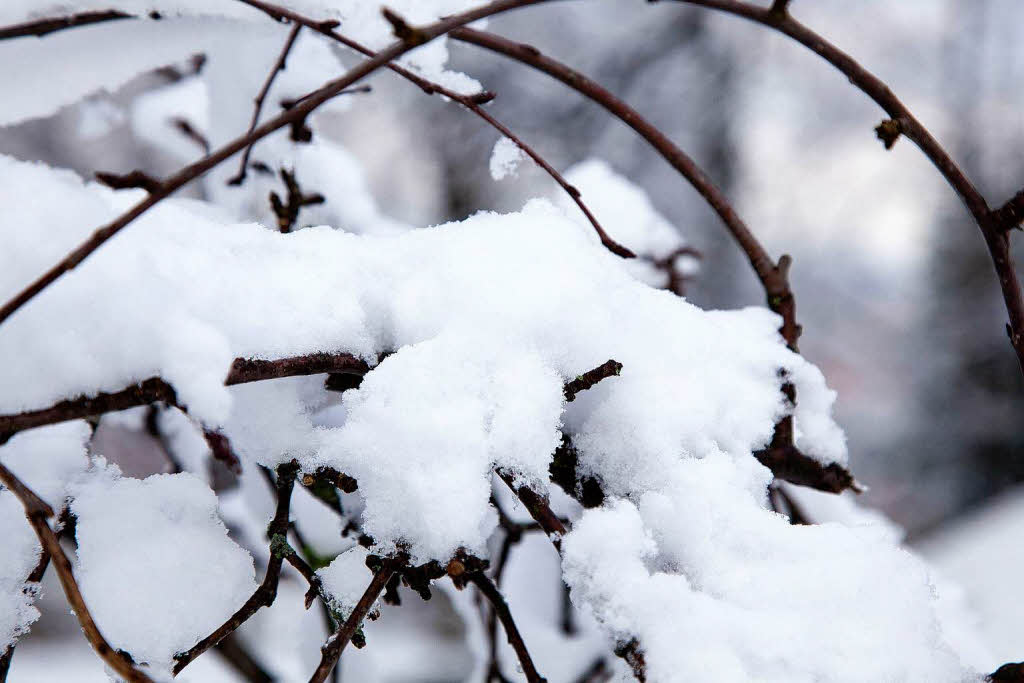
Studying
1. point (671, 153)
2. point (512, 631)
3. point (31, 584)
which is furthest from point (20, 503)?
point (671, 153)

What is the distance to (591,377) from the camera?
0.46m

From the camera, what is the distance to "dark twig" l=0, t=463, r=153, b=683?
0.35 metres

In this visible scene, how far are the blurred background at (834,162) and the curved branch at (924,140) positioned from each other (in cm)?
477

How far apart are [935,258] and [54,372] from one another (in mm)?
7959

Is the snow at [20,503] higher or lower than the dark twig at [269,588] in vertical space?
lower

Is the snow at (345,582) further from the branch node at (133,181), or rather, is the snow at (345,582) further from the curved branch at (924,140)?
the curved branch at (924,140)

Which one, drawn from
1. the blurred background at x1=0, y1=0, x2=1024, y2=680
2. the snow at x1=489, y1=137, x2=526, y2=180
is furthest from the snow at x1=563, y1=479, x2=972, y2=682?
the blurred background at x1=0, y1=0, x2=1024, y2=680

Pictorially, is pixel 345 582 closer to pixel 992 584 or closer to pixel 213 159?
pixel 213 159

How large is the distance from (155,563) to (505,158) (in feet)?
1.39

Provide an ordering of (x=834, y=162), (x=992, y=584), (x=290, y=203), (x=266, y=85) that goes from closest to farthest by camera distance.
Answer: (x=266, y=85), (x=290, y=203), (x=992, y=584), (x=834, y=162)

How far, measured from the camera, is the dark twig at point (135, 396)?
39 cm

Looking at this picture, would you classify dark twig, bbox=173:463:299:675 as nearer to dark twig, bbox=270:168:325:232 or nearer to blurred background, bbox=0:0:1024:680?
dark twig, bbox=270:168:325:232

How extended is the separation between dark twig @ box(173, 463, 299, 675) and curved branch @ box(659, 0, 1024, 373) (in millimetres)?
442

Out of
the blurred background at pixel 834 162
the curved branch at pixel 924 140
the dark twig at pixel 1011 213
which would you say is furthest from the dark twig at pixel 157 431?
the blurred background at pixel 834 162
